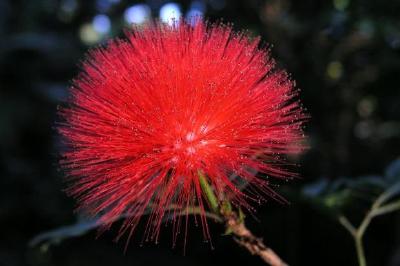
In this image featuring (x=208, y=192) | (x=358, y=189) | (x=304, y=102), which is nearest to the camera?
(x=208, y=192)

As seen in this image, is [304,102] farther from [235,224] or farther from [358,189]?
[235,224]

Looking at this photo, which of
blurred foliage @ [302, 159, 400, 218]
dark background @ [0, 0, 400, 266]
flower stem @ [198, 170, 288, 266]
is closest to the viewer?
flower stem @ [198, 170, 288, 266]

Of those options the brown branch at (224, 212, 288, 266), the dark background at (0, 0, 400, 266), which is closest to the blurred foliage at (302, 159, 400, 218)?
the dark background at (0, 0, 400, 266)

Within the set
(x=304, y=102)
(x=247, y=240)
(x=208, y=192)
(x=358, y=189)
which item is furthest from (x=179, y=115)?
(x=304, y=102)

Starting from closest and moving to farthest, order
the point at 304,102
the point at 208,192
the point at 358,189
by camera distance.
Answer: the point at 208,192 < the point at 358,189 < the point at 304,102

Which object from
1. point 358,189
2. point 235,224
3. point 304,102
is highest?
point 304,102

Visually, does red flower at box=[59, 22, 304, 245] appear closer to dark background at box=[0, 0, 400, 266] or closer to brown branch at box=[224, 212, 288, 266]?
brown branch at box=[224, 212, 288, 266]

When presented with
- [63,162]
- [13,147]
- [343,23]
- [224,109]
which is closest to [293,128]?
[224,109]
